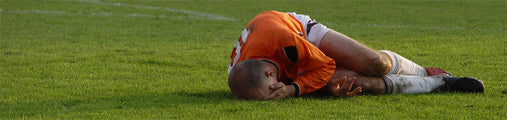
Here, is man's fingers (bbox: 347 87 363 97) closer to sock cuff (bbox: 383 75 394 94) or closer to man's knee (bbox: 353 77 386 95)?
man's knee (bbox: 353 77 386 95)

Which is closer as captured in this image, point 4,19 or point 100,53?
point 100,53

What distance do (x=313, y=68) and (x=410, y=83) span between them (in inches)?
36.3

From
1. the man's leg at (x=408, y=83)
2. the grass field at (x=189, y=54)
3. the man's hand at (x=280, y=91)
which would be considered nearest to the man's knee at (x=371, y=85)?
the man's leg at (x=408, y=83)

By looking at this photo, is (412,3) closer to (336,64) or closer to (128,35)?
(128,35)

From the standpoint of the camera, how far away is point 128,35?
988 cm

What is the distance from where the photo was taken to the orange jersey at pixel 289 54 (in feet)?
16.1

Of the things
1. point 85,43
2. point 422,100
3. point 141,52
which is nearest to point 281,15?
point 422,100

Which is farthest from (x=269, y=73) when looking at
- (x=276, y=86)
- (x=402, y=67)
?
(x=402, y=67)

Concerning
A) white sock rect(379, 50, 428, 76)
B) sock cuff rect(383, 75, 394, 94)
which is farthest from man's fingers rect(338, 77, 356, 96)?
white sock rect(379, 50, 428, 76)

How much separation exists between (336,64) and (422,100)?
0.74 m

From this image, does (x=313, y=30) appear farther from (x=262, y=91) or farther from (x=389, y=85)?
(x=262, y=91)

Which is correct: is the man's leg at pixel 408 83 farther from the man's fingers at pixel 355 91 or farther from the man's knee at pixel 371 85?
the man's fingers at pixel 355 91

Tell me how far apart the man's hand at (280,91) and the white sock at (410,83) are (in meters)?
0.83

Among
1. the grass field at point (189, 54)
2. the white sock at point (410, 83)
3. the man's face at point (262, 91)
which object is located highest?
the man's face at point (262, 91)
